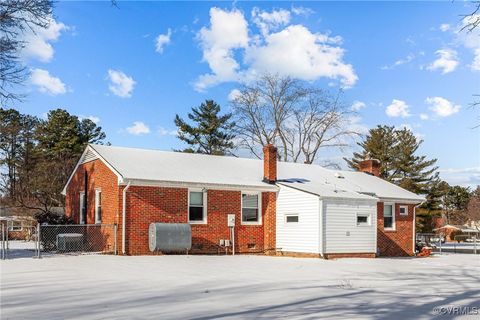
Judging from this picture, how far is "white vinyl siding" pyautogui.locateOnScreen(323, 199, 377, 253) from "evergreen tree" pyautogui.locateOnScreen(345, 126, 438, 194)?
36.3m

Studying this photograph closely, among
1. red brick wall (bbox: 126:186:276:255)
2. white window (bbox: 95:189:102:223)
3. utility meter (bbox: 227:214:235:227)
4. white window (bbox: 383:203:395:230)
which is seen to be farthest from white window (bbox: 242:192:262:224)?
white window (bbox: 383:203:395:230)

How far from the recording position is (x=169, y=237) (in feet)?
68.2

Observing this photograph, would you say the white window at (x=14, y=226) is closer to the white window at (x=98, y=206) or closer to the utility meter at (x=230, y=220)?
the white window at (x=98, y=206)

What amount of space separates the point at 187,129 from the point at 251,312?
169 ft

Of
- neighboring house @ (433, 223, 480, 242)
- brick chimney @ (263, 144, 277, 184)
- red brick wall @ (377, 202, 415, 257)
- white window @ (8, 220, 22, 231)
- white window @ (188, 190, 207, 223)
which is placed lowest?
neighboring house @ (433, 223, 480, 242)

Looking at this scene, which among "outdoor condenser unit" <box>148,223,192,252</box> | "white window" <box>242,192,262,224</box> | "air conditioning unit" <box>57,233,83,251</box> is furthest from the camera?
"white window" <box>242,192,262,224</box>

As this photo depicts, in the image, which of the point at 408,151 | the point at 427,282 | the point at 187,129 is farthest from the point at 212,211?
the point at 408,151

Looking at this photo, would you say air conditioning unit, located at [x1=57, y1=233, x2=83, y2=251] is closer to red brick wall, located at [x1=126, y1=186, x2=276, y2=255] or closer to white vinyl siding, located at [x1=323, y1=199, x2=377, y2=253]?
red brick wall, located at [x1=126, y1=186, x2=276, y2=255]

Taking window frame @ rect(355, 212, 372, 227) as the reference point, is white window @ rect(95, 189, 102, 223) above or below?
above

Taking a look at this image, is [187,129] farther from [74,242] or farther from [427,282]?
[427,282]

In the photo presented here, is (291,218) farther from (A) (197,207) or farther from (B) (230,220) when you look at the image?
(A) (197,207)

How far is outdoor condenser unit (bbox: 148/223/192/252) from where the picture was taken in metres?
20.6

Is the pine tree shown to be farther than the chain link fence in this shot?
Yes

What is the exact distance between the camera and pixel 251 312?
881cm
